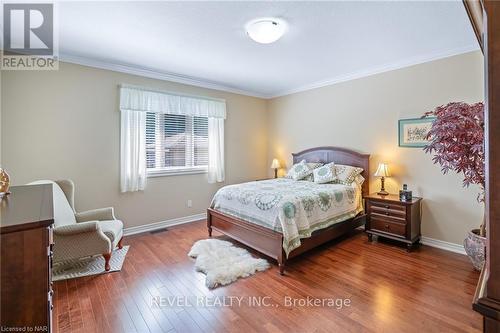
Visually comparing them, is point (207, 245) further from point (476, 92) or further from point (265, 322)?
point (476, 92)

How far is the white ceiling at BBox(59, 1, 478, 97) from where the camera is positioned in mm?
2211

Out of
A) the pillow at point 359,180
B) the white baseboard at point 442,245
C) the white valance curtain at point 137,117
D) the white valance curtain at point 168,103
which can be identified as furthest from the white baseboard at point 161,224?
the white baseboard at point 442,245

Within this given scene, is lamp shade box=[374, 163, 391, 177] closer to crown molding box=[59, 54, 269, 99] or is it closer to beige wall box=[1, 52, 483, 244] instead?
beige wall box=[1, 52, 483, 244]

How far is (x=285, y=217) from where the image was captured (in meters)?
2.65

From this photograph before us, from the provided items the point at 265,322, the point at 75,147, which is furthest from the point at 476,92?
the point at 75,147

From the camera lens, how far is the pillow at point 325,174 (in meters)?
3.91

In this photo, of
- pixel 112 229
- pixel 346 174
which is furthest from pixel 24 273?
pixel 346 174

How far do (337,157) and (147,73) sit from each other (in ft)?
11.5

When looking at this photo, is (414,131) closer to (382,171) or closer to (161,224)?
(382,171)

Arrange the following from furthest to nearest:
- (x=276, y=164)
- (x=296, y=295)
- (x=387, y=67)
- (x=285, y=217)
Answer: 1. (x=276, y=164)
2. (x=387, y=67)
3. (x=285, y=217)
4. (x=296, y=295)

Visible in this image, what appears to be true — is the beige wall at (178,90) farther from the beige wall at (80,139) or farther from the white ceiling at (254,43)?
the white ceiling at (254,43)

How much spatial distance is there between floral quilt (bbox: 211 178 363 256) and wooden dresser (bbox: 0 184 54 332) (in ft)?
6.62

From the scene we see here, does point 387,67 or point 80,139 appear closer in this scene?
A: point 80,139

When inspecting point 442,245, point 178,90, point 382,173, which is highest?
point 178,90
